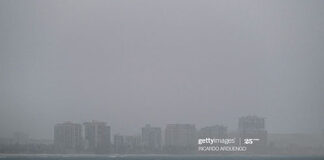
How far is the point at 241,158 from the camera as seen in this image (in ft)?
348

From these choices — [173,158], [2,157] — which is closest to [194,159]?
[173,158]

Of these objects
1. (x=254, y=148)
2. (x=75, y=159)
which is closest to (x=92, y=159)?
(x=75, y=159)

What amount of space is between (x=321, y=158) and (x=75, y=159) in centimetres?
1181

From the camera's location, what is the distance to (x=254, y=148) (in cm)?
10512

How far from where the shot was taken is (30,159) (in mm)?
107625

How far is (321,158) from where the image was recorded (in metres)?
105

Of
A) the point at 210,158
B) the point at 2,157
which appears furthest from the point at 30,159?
the point at 210,158

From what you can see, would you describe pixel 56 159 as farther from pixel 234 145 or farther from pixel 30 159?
pixel 234 145

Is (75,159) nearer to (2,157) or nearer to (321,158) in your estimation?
(2,157)

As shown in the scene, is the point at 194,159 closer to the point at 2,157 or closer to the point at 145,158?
the point at 145,158

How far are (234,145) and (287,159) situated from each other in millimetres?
3282

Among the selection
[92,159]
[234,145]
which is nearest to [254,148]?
[234,145]

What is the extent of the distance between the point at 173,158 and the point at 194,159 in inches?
55.8

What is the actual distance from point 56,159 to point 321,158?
12662mm
